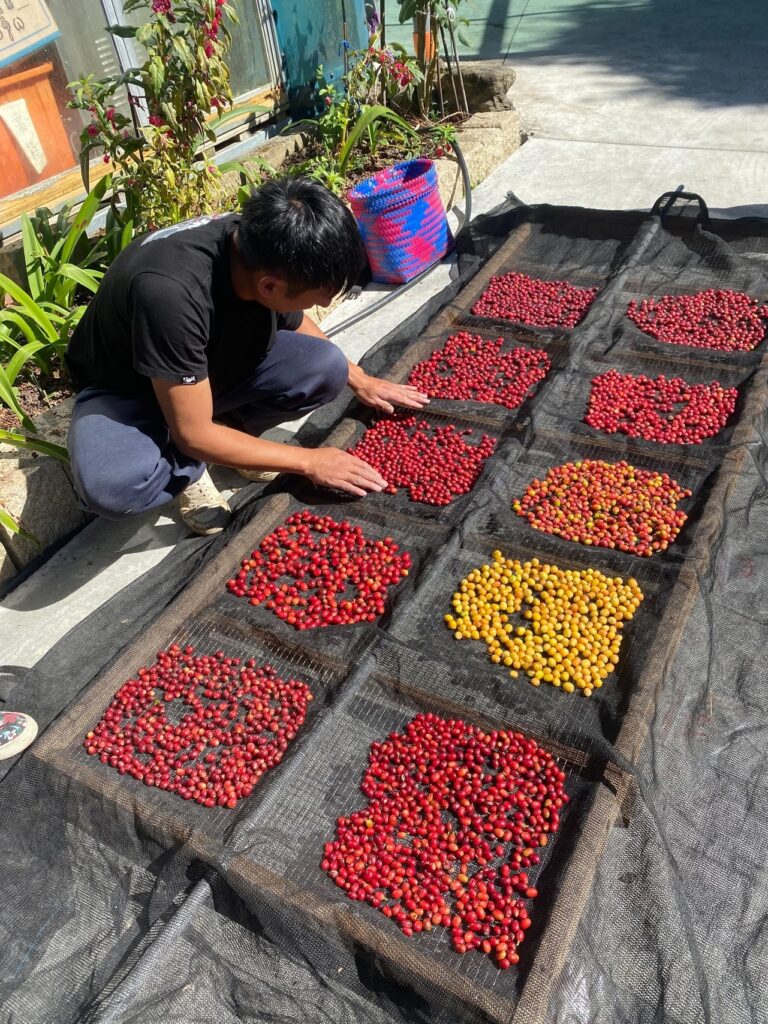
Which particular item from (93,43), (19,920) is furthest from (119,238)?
(19,920)

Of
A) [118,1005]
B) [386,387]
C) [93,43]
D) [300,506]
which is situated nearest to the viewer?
[118,1005]

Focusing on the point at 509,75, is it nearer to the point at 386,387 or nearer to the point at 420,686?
the point at 386,387

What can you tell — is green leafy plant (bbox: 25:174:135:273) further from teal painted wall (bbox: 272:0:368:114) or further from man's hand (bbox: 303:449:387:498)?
teal painted wall (bbox: 272:0:368:114)

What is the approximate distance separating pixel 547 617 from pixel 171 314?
4.93 ft

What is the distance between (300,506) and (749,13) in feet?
29.3

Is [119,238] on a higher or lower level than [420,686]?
higher

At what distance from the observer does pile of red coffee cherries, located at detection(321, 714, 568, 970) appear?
5.84 feet

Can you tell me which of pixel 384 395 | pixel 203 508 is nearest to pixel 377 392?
pixel 384 395

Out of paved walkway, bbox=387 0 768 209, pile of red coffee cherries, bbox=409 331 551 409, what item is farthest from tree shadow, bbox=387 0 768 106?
pile of red coffee cherries, bbox=409 331 551 409

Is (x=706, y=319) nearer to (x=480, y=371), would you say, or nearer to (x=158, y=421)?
(x=480, y=371)

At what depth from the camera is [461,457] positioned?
3029mm

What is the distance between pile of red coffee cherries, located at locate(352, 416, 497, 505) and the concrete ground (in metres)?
0.91

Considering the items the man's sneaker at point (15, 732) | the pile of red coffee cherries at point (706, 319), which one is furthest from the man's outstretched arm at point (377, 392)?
the man's sneaker at point (15, 732)

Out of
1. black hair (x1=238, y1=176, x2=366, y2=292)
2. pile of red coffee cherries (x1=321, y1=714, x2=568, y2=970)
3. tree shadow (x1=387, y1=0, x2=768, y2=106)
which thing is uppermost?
black hair (x1=238, y1=176, x2=366, y2=292)
